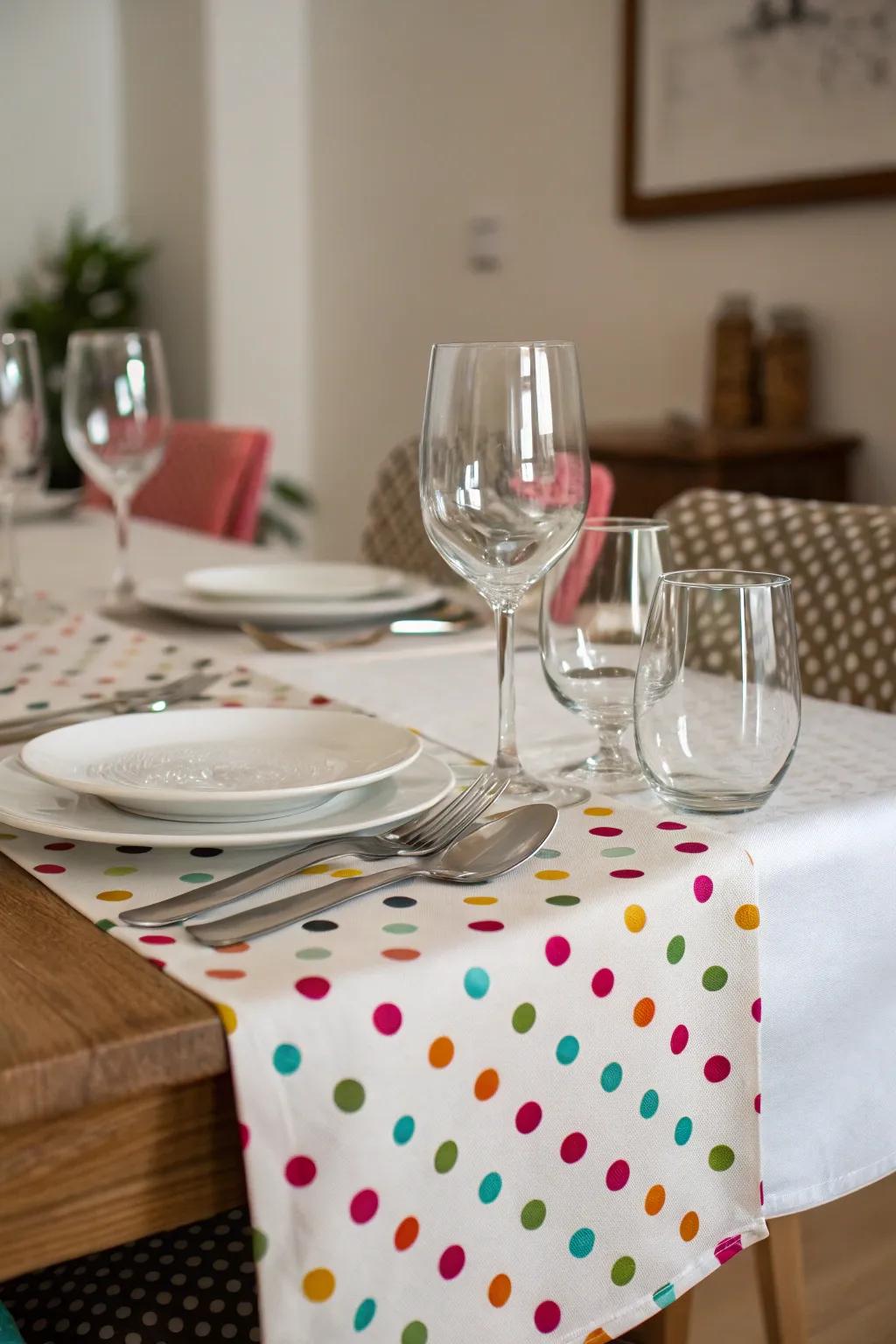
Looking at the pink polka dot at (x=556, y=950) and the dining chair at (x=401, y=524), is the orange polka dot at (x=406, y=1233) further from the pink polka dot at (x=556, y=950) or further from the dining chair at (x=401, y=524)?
the dining chair at (x=401, y=524)

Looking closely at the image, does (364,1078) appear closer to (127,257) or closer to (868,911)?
(868,911)

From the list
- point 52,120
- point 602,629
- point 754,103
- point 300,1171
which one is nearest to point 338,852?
A: point 300,1171

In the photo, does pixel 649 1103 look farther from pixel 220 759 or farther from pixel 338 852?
pixel 220 759

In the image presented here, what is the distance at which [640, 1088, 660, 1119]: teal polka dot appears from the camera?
0.65 m

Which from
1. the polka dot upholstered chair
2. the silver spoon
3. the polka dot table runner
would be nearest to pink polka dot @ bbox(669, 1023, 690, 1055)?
the polka dot table runner

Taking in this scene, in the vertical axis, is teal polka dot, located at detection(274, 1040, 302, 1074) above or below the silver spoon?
below

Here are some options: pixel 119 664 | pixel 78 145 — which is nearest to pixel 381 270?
pixel 78 145

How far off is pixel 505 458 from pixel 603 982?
26 centimetres

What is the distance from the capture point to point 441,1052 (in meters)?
0.57

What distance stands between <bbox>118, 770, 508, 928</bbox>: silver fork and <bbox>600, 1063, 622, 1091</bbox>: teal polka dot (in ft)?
0.41

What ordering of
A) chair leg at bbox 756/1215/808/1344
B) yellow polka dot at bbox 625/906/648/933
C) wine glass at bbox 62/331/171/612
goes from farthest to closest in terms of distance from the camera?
wine glass at bbox 62/331/171/612
chair leg at bbox 756/1215/808/1344
yellow polka dot at bbox 625/906/648/933

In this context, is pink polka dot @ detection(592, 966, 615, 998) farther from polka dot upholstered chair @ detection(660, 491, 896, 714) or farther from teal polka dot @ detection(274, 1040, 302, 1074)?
polka dot upholstered chair @ detection(660, 491, 896, 714)

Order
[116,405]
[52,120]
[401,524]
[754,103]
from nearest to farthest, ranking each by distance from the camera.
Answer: [116,405] < [401,524] < [754,103] < [52,120]

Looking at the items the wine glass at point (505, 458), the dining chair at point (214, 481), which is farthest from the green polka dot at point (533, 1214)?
the dining chair at point (214, 481)
